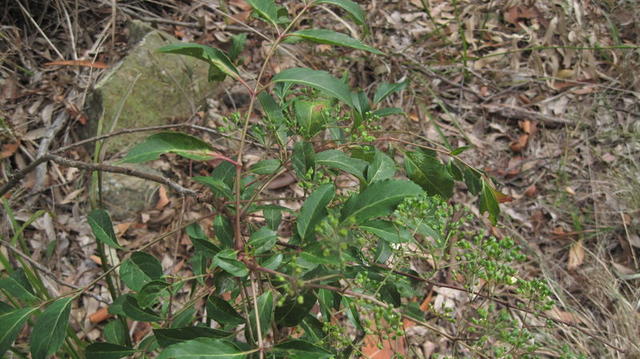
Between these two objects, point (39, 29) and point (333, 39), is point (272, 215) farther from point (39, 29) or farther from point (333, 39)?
point (39, 29)

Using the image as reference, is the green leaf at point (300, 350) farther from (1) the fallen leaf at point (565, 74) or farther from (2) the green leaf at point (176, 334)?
(1) the fallen leaf at point (565, 74)

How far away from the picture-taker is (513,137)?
9.63 ft

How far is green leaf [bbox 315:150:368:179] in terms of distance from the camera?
1017 mm

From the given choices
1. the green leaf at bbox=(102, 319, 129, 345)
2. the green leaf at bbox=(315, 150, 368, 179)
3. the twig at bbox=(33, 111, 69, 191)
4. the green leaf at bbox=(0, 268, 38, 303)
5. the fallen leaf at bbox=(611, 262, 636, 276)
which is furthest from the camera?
the fallen leaf at bbox=(611, 262, 636, 276)

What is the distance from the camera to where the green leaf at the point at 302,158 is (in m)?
0.99

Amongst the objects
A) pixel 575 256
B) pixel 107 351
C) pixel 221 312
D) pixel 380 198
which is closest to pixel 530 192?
pixel 575 256

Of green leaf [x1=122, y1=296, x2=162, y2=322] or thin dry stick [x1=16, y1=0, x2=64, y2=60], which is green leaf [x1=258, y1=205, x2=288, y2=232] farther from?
thin dry stick [x1=16, y1=0, x2=64, y2=60]

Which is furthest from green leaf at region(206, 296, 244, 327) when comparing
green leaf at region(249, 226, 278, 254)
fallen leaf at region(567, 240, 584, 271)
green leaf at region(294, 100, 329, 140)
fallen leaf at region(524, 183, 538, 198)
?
fallen leaf at region(524, 183, 538, 198)

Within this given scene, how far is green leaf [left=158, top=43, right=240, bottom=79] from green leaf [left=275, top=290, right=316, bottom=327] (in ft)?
1.59

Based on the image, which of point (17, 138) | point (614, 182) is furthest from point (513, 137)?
point (17, 138)

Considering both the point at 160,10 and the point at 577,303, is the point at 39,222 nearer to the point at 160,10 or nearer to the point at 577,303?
the point at 160,10

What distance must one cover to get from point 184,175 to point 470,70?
1.83 metres

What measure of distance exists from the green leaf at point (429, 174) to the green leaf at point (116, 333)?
832 mm

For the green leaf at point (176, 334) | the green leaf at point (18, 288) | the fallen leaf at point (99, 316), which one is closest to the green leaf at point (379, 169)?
the green leaf at point (176, 334)
